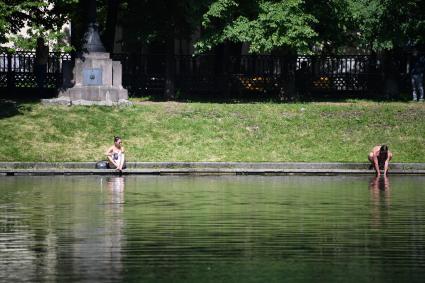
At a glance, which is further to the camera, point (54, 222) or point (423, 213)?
point (423, 213)

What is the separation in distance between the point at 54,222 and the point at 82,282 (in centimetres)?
655

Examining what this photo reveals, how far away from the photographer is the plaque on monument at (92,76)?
42.1m

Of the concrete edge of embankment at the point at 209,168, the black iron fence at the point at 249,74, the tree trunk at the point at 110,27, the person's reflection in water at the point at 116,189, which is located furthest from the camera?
the tree trunk at the point at 110,27

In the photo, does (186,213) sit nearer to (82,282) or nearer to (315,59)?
(82,282)

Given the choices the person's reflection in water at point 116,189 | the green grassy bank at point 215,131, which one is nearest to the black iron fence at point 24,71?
the green grassy bank at point 215,131

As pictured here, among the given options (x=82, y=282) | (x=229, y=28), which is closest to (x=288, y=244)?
(x=82, y=282)

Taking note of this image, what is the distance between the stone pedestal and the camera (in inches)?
1641

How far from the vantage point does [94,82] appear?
1657 inches

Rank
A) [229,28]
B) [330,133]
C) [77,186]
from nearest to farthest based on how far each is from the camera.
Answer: [77,186]
[330,133]
[229,28]

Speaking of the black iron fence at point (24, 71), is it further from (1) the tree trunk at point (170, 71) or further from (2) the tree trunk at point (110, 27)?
(1) the tree trunk at point (170, 71)

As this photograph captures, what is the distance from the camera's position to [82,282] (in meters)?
13.0

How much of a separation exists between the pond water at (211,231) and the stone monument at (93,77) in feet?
41.6

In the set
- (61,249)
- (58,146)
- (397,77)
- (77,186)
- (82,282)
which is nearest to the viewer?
(82,282)

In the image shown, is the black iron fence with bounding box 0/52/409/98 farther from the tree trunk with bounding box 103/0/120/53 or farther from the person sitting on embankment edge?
the person sitting on embankment edge
